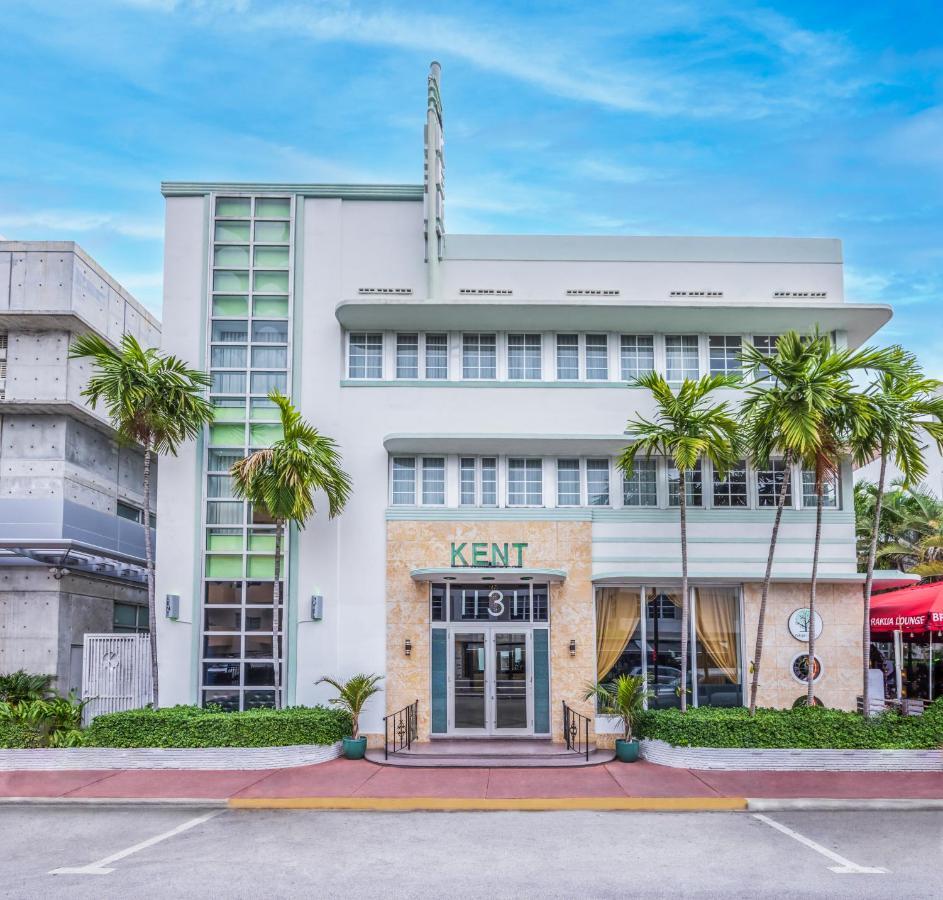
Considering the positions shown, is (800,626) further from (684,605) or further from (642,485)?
(642,485)

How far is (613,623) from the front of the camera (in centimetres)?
2072

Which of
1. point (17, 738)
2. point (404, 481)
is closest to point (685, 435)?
point (404, 481)

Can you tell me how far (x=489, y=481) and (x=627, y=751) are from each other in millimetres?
6049

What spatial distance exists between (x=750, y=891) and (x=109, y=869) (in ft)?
23.6

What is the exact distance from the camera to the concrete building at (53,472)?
24109mm

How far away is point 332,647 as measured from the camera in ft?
66.8

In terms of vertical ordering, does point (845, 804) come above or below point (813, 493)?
below

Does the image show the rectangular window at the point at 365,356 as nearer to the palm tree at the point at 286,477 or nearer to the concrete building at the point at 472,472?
the concrete building at the point at 472,472

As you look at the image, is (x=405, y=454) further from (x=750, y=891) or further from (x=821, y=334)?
(x=750, y=891)

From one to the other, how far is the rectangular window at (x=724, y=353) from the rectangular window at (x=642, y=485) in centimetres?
251

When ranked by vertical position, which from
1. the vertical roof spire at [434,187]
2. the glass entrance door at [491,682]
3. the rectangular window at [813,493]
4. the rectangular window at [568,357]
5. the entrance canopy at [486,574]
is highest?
the vertical roof spire at [434,187]

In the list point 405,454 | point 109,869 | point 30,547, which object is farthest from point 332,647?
point 109,869

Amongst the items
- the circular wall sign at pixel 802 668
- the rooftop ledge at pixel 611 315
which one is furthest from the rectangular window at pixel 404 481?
the circular wall sign at pixel 802 668

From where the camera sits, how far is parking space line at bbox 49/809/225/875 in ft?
38.1
